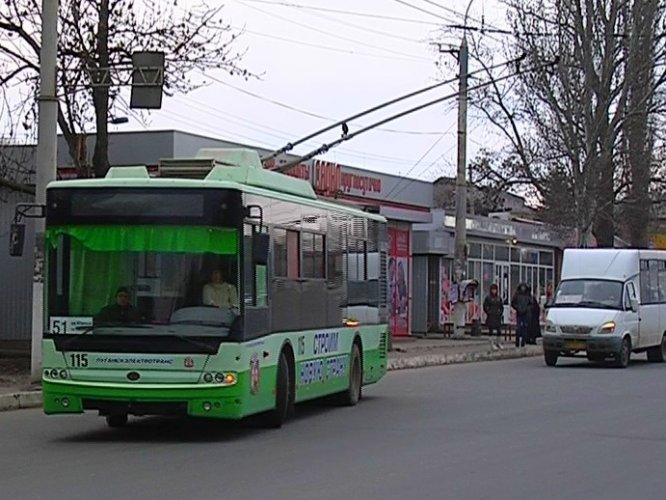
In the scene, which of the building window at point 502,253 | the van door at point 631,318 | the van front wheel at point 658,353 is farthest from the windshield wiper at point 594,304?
the building window at point 502,253

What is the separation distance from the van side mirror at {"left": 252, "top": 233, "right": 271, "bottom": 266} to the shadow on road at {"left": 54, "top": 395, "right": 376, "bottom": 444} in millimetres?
2050

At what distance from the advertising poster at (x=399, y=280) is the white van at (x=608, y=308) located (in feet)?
33.3

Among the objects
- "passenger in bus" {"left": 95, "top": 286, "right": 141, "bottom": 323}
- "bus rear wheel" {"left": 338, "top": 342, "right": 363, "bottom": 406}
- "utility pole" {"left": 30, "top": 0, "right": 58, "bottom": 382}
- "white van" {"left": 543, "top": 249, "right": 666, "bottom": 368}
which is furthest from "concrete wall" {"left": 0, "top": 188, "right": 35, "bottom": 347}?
"passenger in bus" {"left": 95, "top": 286, "right": 141, "bottom": 323}

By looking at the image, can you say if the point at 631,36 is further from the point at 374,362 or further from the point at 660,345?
the point at 374,362

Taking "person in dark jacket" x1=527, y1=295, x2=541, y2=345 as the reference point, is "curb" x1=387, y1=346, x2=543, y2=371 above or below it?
below

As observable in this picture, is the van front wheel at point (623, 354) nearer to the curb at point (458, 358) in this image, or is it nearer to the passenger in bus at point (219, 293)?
Answer: the curb at point (458, 358)

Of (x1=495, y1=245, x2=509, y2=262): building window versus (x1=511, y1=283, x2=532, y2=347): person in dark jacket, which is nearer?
(x1=511, y1=283, x2=532, y2=347): person in dark jacket

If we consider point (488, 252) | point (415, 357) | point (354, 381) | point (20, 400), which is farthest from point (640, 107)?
point (20, 400)

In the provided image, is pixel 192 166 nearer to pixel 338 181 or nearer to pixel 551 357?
pixel 551 357

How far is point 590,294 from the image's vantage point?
31406 millimetres

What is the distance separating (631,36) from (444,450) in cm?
3282

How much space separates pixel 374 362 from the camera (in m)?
20.9

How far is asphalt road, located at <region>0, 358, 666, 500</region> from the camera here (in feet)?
36.9

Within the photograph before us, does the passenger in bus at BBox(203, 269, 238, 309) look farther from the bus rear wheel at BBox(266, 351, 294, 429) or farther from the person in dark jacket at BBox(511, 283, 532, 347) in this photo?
the person in dark jacket at BBox(511, 283, 532, 347)
